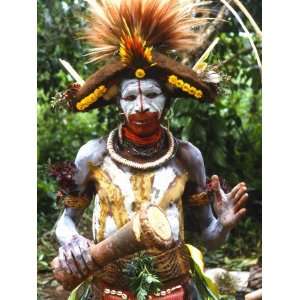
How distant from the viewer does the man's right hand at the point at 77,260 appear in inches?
95.7

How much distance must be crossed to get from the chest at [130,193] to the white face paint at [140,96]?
20 cm

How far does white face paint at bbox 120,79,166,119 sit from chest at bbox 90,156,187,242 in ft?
0.64

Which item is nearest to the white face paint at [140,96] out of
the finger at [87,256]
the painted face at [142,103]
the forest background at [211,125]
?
the painted face at [142,103]

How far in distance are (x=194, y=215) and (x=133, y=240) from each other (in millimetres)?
348

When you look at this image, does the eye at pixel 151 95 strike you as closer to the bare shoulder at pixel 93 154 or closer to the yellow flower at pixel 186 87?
the yellow flower at pixel 186 87

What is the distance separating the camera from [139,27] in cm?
247

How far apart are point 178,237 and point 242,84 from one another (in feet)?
5.11

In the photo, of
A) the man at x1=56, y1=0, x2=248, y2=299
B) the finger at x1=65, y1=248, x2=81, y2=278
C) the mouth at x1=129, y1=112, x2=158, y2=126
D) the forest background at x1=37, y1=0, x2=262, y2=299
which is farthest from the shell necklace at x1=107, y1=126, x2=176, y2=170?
the forest background at x1=37, y1=0, x2=262, y2=299

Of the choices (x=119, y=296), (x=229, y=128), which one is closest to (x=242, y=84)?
(x=229, y=128)

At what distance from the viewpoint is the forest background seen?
11.8 ft

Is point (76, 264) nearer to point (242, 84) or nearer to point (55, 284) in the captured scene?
point (55, 284)

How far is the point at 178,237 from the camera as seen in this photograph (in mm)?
2547

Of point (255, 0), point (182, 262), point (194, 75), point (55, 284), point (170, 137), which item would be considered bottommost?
point (55, 284)

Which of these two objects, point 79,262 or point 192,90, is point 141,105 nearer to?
point 192,90
